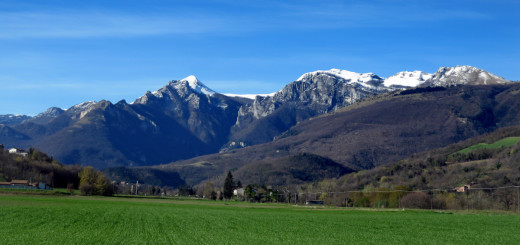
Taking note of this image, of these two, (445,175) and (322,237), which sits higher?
(445,175)

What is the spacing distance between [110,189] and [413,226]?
139 m

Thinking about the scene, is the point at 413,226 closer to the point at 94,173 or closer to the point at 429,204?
the point at 429,204

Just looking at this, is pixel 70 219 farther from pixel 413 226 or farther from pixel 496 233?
pixel 496 233

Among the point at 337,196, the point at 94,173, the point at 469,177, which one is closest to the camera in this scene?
the point at 337,196

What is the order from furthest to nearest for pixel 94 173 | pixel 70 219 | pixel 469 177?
pixel 94 173
pixel 469 177
pixel 70 219

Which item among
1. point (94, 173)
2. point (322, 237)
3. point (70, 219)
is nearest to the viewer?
point (322, 237)

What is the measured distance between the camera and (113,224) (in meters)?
47.7

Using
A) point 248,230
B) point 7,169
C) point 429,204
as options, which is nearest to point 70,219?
point 248,230

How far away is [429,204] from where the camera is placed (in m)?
111

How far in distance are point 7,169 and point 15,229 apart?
546 ft

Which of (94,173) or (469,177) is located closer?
(469,177)

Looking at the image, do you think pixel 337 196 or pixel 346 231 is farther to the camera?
pixel 337 196

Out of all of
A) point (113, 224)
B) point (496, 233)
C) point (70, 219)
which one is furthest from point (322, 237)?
point (70, 219)

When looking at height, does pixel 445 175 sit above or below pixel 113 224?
above
